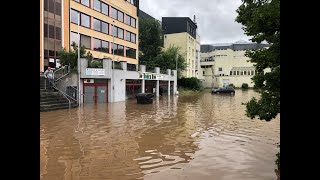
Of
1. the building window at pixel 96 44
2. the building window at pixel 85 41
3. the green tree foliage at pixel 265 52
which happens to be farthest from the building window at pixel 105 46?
the green tree foliage at pixel 265 52

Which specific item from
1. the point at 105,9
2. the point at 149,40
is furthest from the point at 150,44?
the point at 105,9

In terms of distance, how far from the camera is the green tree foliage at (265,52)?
5853mm

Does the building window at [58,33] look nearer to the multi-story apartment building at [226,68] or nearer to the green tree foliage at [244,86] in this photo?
the green tree foliage at [244,86]

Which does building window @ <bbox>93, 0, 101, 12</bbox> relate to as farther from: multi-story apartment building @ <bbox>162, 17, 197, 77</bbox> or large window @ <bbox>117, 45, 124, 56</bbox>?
multi-story apartment building @ <bbox>162, 17, 197, 77</bbox>

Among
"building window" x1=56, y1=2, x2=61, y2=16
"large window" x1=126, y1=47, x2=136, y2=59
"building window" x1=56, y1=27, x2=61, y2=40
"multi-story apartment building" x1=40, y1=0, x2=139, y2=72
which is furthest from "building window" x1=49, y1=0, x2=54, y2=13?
"large window" x1=126, y1=47, x2=136, y2=59

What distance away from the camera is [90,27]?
3912 cm

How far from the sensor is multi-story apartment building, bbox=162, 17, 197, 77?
229ft

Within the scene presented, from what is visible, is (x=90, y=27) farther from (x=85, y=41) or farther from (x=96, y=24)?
(x=85, y=41)

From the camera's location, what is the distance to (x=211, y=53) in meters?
91.4

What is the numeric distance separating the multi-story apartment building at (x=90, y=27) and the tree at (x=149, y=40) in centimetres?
783

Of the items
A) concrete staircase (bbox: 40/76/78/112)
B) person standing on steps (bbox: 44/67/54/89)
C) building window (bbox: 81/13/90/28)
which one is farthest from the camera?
building window (bbox: 81/13/90/28)

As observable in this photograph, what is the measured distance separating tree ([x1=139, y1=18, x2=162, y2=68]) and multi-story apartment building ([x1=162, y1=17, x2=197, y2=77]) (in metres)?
11.8

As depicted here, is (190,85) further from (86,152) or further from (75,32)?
(86,152)

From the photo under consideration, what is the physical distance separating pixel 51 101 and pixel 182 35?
167 feet
